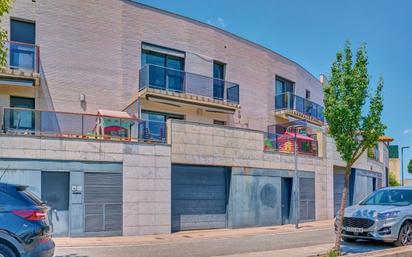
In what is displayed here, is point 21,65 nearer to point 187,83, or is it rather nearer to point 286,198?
point 187,83

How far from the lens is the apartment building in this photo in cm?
1567

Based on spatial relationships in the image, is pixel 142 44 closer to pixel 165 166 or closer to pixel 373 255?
pixel 165 166

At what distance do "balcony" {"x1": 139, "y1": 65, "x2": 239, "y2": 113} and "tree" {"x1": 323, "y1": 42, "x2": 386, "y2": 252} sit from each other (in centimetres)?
1098

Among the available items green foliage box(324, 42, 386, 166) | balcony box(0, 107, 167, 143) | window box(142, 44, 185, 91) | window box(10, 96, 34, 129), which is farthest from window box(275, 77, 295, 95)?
green foliage box(324, 42, 386, 166)

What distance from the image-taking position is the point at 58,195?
15609 millimetres

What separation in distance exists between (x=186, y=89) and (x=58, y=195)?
834 cm

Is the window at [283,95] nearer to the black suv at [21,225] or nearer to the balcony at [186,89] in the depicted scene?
the balcony at [186,89]

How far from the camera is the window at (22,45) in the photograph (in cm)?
1730

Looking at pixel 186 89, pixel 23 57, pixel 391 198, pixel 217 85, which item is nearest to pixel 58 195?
pixel 23 57

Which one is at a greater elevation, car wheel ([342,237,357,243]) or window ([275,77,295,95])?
window ([275,77,295,95])

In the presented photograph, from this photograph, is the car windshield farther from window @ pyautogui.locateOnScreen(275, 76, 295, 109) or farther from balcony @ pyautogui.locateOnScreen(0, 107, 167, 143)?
window @ pyautogui.locateOnScreen(275, 76, 295, 109)

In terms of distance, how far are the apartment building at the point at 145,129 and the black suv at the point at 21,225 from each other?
762 cm

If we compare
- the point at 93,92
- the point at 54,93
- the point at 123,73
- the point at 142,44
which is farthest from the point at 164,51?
the point at 54,93

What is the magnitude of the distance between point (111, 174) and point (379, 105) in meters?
9.64
